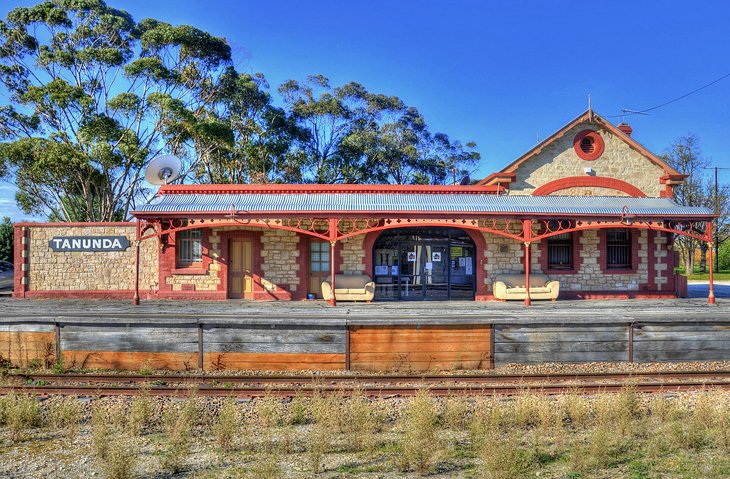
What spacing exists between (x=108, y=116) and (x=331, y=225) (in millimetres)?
14294

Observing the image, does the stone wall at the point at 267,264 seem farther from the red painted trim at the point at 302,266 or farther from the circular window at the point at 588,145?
the circular window at the point at 588,145

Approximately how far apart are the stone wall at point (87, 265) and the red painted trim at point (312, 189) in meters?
2.24

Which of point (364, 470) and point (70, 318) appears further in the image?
point (70, 318)

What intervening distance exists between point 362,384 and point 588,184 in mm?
13634

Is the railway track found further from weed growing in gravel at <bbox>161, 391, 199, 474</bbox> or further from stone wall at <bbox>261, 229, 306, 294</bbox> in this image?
stone wall at <bbox>261, 229, 306, 294</bbox>

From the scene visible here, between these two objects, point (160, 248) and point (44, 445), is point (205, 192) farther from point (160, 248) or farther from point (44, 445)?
point (44, 445)

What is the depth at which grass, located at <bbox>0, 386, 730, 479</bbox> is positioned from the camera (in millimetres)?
4910

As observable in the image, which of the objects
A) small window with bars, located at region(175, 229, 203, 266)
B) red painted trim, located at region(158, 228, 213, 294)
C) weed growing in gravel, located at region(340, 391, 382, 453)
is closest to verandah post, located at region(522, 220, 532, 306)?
weed growing in gravel, located at region(340, 391, 382, 453)

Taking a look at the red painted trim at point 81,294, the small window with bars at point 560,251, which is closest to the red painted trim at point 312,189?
the small window with bars at point 560,251

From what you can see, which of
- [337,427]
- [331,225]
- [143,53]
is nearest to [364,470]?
[337,427]

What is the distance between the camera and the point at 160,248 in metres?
16.4

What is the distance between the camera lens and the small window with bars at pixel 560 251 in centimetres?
1714

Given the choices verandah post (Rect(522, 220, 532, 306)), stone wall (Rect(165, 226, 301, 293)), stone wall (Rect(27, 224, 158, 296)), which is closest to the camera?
verandah post (Rect(522, 220, 532, 306))

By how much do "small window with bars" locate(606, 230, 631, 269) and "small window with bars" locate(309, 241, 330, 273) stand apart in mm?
9984
